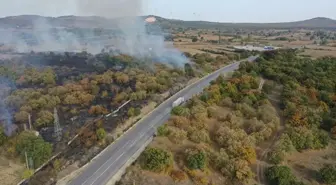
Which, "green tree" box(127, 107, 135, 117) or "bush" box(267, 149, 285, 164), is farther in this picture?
"green tree" box(127, 107, 135, 117)

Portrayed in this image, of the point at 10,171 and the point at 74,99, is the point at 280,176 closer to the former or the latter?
the point at 10,171

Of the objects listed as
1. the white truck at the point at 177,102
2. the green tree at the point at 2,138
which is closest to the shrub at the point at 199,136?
the white truck at the point at 177,102

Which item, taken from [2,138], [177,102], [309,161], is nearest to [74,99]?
[177,102]

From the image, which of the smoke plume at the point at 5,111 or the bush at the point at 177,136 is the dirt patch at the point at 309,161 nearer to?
the bush at the point at 177,136

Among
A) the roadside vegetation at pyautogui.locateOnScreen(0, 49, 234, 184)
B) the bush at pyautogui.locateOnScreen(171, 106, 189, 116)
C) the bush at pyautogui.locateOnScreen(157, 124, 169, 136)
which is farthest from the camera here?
the bush at pyautogui.locateOnScreen(171, 106, 189, 116)

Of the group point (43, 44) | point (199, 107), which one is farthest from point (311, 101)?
point (43, 44)

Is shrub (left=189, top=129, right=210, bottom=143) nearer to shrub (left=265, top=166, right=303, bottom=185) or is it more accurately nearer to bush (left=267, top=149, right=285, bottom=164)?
bush (left=267, top=149, right=285, bottom=164)

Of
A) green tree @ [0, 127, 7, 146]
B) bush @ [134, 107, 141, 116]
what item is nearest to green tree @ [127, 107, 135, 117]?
bush @ [134, 107, 141, 116]
